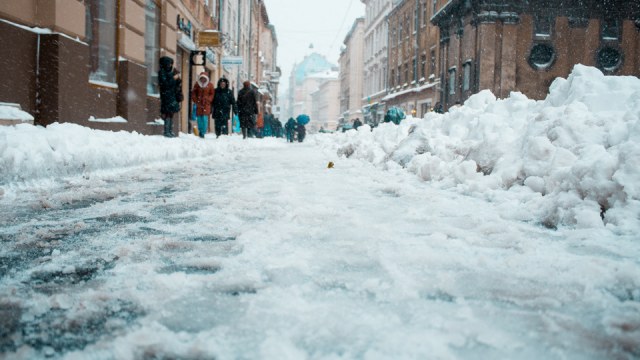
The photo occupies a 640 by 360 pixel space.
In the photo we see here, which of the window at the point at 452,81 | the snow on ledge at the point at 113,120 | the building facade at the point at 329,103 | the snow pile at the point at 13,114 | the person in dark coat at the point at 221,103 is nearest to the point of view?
the snow pile at the point at 13,114

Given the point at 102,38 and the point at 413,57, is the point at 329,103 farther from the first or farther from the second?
the point at 102,38

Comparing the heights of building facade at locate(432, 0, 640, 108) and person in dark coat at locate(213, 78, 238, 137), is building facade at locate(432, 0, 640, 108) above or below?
above

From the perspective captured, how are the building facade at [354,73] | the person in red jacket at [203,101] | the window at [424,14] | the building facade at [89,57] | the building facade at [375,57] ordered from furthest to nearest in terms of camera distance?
the building facade at [354,73] < the building facade at [375,57] < the window at [424,14] < the person in red jacket at [203,101] < the building facade at [89,57]

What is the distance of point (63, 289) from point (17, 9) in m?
6.83

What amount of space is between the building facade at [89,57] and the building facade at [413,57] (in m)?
19.6

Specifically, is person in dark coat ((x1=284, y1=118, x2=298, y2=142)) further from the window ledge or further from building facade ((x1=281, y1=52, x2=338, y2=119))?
building facade ((x1=281, y1=52, x2=338, y2=119))

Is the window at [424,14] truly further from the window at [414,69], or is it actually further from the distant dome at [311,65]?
the distant dome at [311,65]

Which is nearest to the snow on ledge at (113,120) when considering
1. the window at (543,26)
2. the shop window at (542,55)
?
the shop window at (542,55)

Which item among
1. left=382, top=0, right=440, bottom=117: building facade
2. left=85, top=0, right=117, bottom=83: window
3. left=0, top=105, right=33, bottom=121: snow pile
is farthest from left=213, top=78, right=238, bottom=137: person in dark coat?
left=382, top=0, right=440, bottom=117: building facade

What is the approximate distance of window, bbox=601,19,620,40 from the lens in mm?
24828

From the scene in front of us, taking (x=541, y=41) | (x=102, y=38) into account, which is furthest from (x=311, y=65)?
(x=102, y=38)

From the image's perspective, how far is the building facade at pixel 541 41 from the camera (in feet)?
78.0

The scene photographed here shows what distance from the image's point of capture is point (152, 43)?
13641mm

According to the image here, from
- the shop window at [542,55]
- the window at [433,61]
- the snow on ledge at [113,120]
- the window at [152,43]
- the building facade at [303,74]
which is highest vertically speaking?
the building facade at [303,74]
